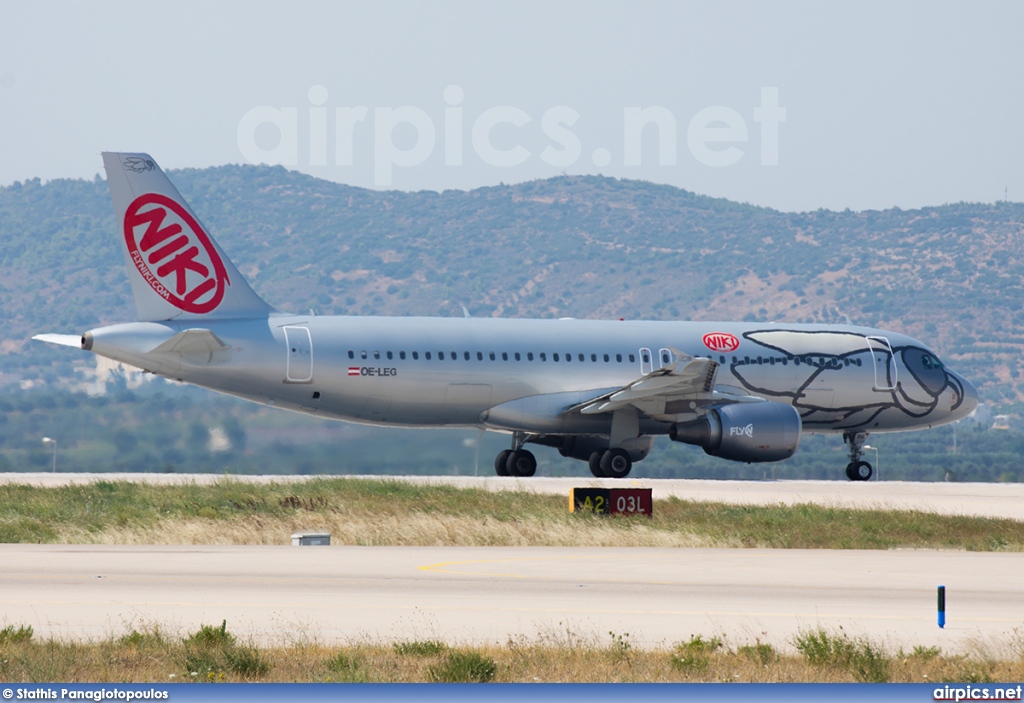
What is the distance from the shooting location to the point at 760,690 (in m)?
9.79

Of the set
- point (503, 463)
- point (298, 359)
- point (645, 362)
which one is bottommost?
point (503, 463)

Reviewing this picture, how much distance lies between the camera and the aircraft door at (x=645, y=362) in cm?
4247

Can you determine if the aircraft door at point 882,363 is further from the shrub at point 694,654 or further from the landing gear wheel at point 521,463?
the shrub at point 694,654

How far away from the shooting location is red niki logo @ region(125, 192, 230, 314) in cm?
3741

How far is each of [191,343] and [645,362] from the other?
12.8 metres

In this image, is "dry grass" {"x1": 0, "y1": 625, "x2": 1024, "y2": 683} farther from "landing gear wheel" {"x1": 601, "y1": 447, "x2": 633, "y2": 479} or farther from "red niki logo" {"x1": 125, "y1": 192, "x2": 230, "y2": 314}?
"landing gear wheel" {"x1": 601, "y1": 447, "x2": 633, "y2": 479}

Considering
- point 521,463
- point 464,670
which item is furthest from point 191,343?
point 464,670

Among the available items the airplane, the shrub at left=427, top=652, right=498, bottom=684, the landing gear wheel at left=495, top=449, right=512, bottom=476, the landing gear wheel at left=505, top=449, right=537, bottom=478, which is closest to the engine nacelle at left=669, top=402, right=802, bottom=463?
the airplane

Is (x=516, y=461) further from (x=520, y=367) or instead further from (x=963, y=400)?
(x=963, y=400)

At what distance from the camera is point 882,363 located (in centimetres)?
4519

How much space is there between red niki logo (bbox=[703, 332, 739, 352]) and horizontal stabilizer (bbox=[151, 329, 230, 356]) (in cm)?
1411

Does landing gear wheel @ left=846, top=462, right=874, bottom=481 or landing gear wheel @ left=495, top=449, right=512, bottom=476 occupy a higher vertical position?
landing gear wheel @ left=495, top=449, right=512, bottom=476

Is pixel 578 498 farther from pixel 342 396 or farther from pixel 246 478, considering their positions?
pixel 246 478

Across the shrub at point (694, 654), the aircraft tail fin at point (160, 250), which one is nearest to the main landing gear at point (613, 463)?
the aircraft tail fin at point (160, 250)
